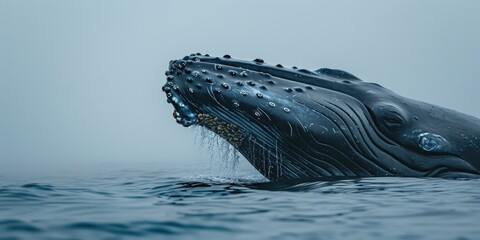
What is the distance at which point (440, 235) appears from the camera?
481 cm

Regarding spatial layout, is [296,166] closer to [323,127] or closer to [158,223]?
[323,127]

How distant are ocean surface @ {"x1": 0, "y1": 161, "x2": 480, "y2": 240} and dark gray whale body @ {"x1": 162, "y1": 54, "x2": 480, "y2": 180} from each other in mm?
385

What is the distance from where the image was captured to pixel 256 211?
5.87 meters

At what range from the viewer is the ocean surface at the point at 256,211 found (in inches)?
193

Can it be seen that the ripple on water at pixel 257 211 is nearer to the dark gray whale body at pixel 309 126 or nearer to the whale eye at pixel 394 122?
the dark gray whale body at pixel 309 126

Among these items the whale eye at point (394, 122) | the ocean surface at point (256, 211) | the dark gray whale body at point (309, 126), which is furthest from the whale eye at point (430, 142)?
the ocean surface at point (256, 211)

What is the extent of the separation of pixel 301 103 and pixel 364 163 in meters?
1.17

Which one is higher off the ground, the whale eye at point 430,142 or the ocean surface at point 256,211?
the whale eye at point 430,142

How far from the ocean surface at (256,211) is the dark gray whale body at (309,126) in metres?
0.39

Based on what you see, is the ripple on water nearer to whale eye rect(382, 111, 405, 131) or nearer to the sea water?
the sea water

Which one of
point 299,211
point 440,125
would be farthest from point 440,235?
point 440,125

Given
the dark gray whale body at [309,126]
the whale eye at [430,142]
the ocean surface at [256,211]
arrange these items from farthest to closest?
1. the whale eye at [430,142]
2. the dark gray whale body at [309,126]
3. the ocean surface at [256,211]

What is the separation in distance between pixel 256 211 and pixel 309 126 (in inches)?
93.7

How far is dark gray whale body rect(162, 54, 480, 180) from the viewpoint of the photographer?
7.96 m
